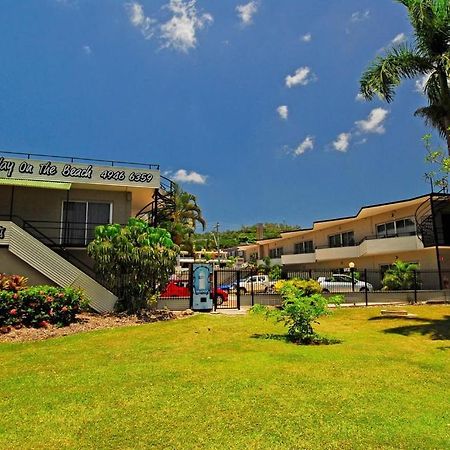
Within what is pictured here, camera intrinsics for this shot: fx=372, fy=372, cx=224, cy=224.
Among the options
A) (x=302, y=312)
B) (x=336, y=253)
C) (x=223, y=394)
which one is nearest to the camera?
(x=223, y=394)

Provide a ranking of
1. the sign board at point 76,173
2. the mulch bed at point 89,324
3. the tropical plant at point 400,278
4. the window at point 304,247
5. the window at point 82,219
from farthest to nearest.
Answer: the window at point 304,247 → the tropical plant at point 400,278 → the window at point 82,219 → the sign board at point 76,173 → the mulch bed at point 89,324

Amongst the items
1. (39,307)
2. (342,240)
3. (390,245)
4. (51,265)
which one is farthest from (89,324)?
(342,240)

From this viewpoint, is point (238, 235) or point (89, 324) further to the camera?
point (238, 235)

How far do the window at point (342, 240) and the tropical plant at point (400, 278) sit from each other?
10.2 m

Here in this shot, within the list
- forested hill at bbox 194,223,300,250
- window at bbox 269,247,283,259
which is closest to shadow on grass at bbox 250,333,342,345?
window at bbox 269,247,283,259

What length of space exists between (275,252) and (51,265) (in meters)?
40.6

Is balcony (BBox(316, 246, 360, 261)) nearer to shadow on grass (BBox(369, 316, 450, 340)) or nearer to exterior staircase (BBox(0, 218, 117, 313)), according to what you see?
shadow on grass (BBox(369, 316, 450, 340))

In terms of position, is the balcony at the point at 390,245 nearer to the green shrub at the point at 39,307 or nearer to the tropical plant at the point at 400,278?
the tropical plant at the point at 400,278

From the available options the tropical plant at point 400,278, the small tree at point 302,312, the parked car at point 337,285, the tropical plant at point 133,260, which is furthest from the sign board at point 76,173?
the tropical plant at point 400,278

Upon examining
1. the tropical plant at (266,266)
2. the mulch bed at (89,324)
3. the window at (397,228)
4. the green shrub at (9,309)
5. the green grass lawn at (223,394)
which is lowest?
the green grass lawn at (223,394)

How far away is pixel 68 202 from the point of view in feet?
59.1

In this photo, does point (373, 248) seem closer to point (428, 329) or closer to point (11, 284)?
point (428, 329)

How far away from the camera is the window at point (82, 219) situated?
17.9 m

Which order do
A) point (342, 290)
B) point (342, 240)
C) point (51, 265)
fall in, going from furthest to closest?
point (342, 240)
point (342, 290)
point (51, 265)
